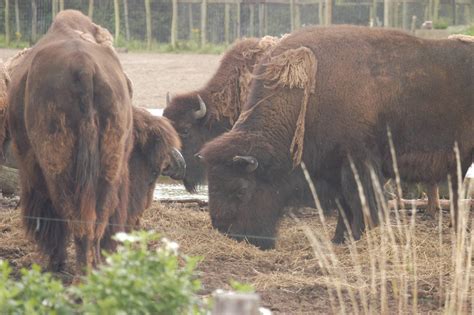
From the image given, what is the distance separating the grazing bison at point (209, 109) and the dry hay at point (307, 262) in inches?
36.6

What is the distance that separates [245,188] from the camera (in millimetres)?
9367

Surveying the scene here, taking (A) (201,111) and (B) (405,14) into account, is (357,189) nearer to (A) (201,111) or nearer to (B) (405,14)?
(A) (201,111)

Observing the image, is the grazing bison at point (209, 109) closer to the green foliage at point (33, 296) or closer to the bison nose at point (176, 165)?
the bison nose at point (176, 165)

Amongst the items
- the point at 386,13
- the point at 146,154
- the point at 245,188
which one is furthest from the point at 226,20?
the point at 146,154

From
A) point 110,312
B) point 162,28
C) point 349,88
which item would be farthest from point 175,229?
point 162,28

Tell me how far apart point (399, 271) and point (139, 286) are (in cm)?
313

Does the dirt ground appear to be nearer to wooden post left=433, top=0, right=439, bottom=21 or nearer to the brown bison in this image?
wooden post left=433, top=0, right=439, bottom=21

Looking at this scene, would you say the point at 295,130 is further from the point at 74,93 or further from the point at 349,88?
the point at 74,93

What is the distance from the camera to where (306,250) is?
907cm

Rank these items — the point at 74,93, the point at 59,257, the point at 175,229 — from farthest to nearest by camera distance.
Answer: the point at 175,229 < the point at 59,257 < the point at 74,93

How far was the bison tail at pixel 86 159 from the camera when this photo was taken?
21.7 feet

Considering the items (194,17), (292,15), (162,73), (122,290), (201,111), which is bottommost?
(162,73)

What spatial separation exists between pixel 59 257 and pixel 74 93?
5.09ft

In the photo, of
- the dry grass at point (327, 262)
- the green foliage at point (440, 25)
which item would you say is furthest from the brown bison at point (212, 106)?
the green foliage at point (440, 25)
